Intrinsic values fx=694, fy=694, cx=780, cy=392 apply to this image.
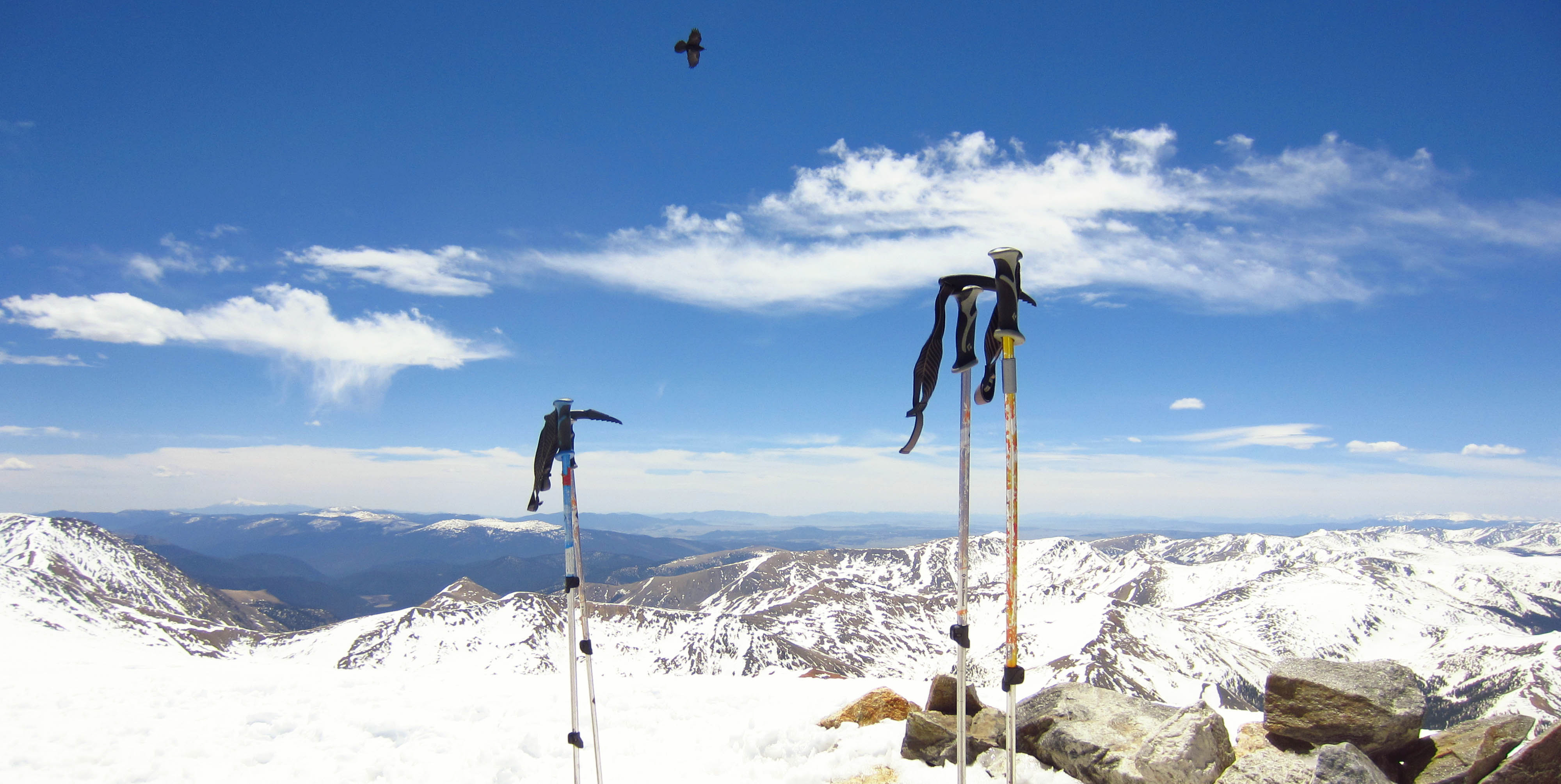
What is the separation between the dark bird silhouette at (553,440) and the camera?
11797 millimetres

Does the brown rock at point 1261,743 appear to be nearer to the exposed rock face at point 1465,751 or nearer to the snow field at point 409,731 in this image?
the exposed rock face at point 1465,751

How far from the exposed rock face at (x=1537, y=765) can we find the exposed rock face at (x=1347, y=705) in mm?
1643

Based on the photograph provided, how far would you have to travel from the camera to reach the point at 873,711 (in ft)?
53.1

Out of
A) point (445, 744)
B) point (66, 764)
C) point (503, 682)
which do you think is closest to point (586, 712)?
point (445, 744)

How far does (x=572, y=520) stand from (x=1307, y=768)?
12.2 metres

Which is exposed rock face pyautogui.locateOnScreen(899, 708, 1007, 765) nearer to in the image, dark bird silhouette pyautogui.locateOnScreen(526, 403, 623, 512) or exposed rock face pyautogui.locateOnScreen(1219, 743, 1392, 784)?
exposed rock face pyautogui.locateOnScreen(1219, 743, 1392, 784)

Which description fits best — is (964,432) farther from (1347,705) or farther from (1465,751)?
(1465,751)

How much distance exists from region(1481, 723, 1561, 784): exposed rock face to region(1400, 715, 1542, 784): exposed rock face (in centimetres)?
65

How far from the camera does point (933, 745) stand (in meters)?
13.4

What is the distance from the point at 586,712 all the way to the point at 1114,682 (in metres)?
207

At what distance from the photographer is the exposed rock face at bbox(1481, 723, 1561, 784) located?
29.3ft

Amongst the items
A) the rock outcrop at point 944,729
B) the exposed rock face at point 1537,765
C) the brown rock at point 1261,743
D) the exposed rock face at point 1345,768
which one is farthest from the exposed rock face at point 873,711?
the exposed rock face at point 1537,765

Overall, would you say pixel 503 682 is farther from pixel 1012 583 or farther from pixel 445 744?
pixel 1012 583

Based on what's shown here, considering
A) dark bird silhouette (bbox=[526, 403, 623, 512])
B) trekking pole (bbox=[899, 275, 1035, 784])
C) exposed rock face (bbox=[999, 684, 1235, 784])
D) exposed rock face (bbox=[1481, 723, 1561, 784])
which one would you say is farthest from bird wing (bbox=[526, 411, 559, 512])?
exposed rock face (bbox=[1481, 723, 1561, 784])
